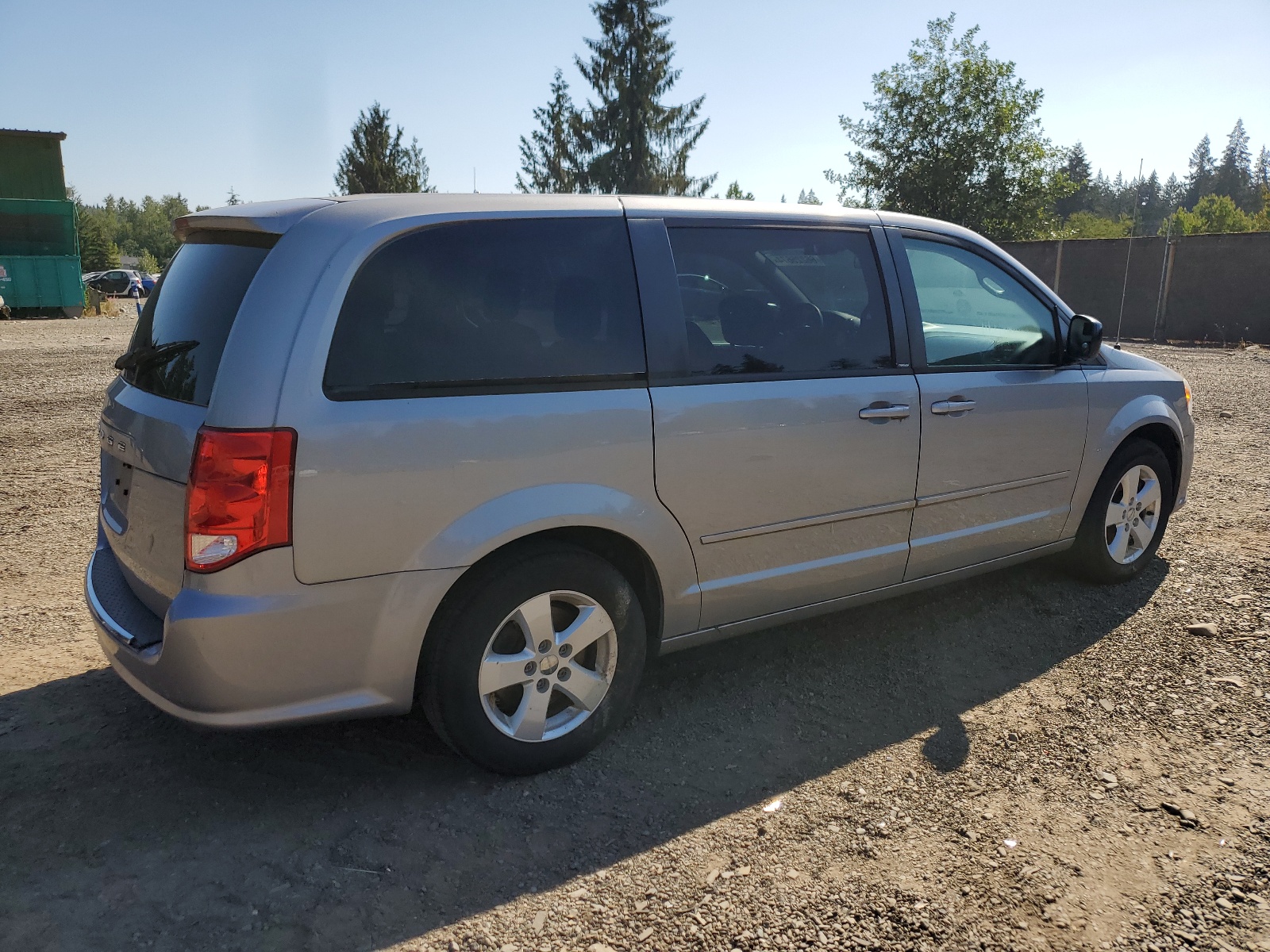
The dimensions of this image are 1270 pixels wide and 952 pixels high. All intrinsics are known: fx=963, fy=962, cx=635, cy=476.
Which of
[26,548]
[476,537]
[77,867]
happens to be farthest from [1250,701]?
[26,548]

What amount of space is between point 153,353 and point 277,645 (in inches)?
44.5

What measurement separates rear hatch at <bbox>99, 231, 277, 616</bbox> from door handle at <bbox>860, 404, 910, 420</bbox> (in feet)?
7.04

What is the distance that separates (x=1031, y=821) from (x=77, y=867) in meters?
2.74

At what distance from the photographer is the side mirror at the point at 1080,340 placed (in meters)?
4.39

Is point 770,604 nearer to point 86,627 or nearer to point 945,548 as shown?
point 945,548

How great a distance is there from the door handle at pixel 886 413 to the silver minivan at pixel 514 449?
12mm

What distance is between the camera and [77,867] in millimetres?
2611

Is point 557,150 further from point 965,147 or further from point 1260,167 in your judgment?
point 1260,167

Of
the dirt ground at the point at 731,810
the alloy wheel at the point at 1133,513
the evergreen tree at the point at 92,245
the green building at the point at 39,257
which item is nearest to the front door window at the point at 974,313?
the alloy wheel at the point at 1133,513

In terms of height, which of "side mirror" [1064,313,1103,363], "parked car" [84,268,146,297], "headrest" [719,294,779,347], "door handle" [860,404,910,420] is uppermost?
"headrest" [719,294,779,347]

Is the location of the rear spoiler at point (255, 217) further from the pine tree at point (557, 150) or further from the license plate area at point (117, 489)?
the pine tree at point (557, 150)

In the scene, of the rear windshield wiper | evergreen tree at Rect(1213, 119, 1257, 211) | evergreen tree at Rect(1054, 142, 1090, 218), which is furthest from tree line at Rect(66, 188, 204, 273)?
evergreen tree at Rect(1213, 119, 1257, 211)

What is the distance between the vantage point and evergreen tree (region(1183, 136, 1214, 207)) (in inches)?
5787

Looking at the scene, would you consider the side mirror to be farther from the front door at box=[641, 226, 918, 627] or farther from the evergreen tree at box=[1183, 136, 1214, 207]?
the evergreen tree at box=[1183, 136, 1214, 207]
